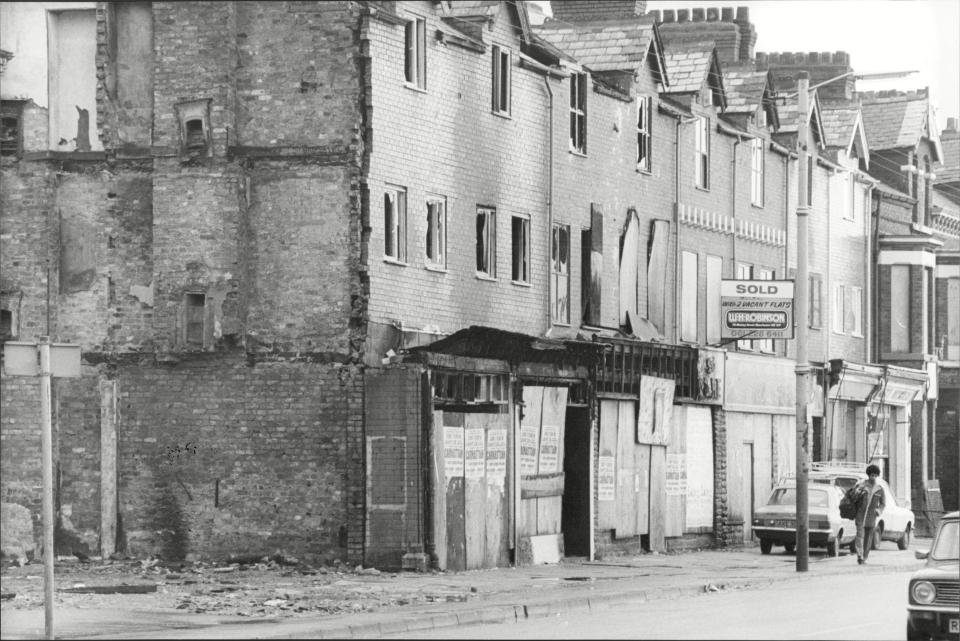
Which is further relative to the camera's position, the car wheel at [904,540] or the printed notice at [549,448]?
the car wheel at [904,540]

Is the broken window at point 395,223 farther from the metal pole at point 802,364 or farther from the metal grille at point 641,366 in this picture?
the metal pole at point 802,364

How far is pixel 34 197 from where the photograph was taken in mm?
29766

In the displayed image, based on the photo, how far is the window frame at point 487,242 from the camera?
1303 inches

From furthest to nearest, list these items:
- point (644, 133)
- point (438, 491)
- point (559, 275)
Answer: point (644, 133), point (559, 275), point (438, 491)

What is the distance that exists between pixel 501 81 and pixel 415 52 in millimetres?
3142

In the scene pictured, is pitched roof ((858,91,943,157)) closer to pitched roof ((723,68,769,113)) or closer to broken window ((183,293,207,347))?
pitched roof ((723,68,769,113))

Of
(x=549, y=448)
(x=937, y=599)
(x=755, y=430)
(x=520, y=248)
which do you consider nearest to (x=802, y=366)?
(x=549, y=448)

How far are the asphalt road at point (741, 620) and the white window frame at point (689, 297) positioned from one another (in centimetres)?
1303

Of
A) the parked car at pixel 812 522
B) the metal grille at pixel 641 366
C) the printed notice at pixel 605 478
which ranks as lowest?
the parked car at pixel 812 522

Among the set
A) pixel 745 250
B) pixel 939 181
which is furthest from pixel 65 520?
pixel 939 181

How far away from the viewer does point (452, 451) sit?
98.6ft

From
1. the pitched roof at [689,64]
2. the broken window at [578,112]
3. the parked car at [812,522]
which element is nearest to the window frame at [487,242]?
the broken window at [578,112]

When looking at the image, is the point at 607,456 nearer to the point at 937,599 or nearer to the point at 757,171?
the point at 757,171

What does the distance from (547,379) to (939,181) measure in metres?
35.0
